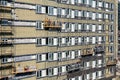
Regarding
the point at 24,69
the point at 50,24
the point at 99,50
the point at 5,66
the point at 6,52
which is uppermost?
the point at 50,24

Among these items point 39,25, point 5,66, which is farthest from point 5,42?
point 39,25

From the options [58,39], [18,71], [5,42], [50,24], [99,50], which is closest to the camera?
[5,42]

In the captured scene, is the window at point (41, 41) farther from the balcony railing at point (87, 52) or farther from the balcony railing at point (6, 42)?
the balcony railing at point (87, 52)

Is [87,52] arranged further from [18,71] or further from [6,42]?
[6,42]

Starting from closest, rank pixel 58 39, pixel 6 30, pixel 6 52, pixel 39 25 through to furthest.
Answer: pixel 6 30 → pixel 6 52 → pixel 39 25 → pixel 58 39

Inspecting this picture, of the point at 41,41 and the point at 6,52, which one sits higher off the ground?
the point at 41,41

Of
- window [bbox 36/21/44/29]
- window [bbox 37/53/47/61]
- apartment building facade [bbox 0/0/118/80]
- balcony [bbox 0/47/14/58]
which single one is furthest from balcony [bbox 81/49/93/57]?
balcony [bbox 0/47/14/58]

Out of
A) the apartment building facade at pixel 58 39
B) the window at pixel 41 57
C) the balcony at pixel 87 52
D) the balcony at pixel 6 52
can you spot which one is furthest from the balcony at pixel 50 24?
the balcony at pixel 87 52

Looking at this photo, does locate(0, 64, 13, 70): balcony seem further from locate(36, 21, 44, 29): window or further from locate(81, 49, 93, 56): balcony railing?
locate(81, 49, 93, 56): balcony railing

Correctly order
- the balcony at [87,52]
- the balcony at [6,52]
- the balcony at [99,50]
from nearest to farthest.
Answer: the balcony at [6,52], the balcony at [87,52], the balcony at [99,50]

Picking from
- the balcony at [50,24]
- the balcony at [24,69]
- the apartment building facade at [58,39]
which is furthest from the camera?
the balcony at [50,24]
